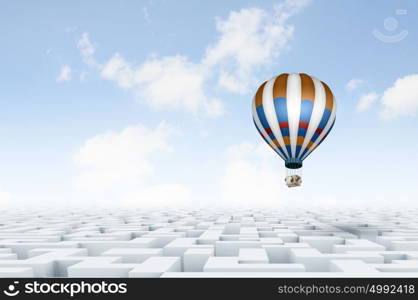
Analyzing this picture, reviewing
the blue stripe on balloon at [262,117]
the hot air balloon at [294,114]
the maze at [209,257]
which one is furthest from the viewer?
the blue stripe on balloon at [262,117]

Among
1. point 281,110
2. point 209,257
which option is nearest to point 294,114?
point 281,110

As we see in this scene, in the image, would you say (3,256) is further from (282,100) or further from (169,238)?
(282,100)

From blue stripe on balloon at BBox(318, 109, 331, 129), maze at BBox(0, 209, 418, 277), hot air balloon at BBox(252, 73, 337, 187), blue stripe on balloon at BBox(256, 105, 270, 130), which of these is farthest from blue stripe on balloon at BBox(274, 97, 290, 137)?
maze at BBox(0, 209, 418, 277)

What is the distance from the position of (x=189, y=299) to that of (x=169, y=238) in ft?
18.5

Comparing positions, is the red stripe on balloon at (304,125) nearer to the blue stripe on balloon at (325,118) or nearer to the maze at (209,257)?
the blue stripe on balloon at (325,118)

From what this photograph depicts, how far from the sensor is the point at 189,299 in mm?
5609

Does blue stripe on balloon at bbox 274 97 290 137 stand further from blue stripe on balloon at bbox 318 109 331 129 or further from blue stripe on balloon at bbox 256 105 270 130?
blue stripe on balloon at bbox 318 109 331 129

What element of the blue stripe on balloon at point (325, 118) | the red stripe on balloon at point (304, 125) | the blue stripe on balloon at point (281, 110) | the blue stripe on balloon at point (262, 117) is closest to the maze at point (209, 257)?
the red stripe on balloon at point (304, 125)

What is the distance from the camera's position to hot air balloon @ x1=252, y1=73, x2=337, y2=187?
78.3 feet

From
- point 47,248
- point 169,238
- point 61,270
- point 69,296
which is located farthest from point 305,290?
point 47,248

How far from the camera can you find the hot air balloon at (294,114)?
2386cm

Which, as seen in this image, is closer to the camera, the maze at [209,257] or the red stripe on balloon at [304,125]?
the maze at [209,257]

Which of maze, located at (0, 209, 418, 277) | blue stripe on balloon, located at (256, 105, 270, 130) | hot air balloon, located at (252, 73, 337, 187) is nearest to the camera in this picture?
maze, located at (0, 209, 418, 277)

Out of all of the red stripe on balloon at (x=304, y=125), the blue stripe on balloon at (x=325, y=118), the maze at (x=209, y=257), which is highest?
the blue stripe on balloon at (x=325, y=118)
